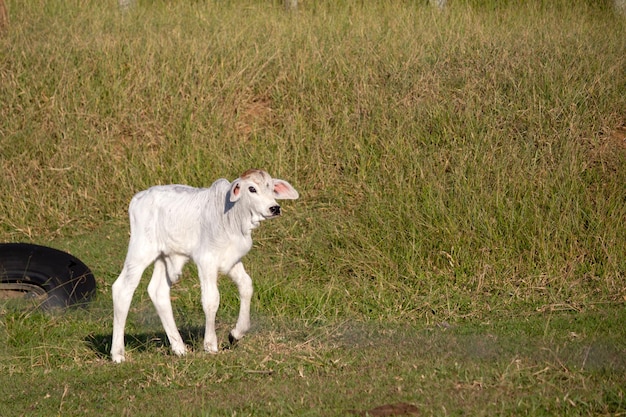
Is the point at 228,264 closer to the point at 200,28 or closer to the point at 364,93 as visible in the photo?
the point at 364,93

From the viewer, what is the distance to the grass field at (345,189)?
640 centimetres

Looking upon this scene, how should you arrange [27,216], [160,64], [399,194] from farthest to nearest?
1. [160,64]
2. [27,216]
3. [399,194]

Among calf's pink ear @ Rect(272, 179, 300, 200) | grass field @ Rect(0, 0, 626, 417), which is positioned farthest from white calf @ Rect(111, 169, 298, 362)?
grass field @ Rect(0, 0, 626, 417)

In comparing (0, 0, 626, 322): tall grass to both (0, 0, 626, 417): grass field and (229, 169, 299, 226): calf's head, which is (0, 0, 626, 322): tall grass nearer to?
(0, 0, 626, 417): grass field

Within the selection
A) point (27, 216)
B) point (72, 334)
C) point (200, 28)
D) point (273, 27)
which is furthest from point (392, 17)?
point (72, 334)

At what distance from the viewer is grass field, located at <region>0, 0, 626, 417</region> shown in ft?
21.0

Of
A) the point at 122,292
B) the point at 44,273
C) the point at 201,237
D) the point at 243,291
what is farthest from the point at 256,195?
the point at 44,273

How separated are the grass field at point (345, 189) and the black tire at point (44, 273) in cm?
20

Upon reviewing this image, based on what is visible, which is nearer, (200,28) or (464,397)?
(464,397)

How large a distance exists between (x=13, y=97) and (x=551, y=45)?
6.50m

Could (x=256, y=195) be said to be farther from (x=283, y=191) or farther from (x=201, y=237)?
(x=201, y=237)

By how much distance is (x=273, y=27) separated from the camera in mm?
13562

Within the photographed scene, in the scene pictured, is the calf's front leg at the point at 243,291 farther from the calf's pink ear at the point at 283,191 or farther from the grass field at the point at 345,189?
the calf's pink ear at the point at 283,191

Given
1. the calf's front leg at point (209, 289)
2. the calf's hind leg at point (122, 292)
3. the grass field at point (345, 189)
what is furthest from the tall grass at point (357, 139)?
the calf's hind leg at point (122, 292)
